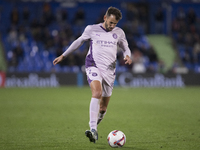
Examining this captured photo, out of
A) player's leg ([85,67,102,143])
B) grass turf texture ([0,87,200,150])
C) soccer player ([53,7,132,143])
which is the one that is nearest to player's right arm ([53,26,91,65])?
soccer player ([53,7,132,143])

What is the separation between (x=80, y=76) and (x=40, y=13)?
7.83 metres

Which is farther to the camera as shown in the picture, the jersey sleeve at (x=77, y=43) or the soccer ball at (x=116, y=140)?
the jersey sleeve at (x=77, y=43)

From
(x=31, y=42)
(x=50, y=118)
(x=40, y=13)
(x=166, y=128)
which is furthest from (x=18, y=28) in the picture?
(x=166, y=128)

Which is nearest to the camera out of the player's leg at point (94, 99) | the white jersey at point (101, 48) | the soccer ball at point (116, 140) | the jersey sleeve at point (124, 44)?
the soccer ball at point (116, 140)

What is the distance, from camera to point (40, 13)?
88.5ft

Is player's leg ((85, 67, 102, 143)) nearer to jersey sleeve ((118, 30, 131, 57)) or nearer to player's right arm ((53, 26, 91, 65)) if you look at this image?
player's right arm ((53, 26, 91, 65))

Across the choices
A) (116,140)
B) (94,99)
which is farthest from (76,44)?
(116,140)

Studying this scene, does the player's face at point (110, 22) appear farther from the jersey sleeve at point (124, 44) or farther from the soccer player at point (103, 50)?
the jersey sleeve at point (124, 44)

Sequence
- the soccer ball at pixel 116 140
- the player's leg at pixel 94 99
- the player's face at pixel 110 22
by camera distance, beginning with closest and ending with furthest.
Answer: the soccer ball at pixel 116 140 < the player's leg at pixel 94 99 < the player's face at pixel 110 22

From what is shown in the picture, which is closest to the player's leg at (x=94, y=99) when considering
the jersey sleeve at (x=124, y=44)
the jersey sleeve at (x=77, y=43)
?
the jersey sleeve at (x=77, y=43)

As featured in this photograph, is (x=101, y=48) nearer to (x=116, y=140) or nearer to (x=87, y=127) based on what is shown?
(x=116, y=140)

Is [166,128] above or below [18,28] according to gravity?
below

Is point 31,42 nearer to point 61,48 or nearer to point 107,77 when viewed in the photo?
point 61,48

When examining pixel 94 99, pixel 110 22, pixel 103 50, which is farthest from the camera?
pixel 103 50
